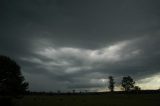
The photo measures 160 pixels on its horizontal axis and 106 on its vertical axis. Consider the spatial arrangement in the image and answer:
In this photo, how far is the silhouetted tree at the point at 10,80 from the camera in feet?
167

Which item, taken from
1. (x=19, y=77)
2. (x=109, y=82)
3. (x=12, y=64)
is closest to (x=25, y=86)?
(x=19, y=77)

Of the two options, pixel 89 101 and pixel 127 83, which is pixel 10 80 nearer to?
pixel 89 101

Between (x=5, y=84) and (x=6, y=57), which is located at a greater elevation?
(x=6, y=57)

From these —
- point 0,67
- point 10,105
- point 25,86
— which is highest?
point 0,67

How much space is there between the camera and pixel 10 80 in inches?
2015

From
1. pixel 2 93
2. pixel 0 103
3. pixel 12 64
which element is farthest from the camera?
pixel 12 64

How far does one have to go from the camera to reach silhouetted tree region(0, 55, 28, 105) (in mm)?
50812

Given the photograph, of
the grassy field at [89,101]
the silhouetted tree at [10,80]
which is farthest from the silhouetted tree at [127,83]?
the silhouetted tree at [10,80]

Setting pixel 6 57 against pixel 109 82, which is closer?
pixel 6 57

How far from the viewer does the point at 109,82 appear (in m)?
172

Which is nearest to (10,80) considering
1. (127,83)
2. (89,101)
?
(89,101)

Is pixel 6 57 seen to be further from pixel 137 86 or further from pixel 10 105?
pixel 137 86

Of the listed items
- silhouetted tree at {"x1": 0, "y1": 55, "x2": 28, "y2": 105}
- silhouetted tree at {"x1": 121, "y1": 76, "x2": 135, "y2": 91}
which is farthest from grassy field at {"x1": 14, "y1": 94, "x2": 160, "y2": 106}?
silhouetted tree at {"x1": 121, "y1": 76, "x2": 135, "y2": 91}

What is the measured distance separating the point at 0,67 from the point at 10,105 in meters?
8.90
